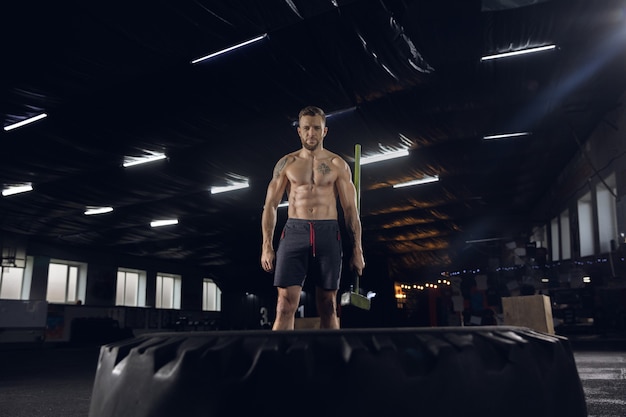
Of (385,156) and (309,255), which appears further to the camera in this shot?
(385,156)

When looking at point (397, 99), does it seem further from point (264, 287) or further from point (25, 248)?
point (264, 287)

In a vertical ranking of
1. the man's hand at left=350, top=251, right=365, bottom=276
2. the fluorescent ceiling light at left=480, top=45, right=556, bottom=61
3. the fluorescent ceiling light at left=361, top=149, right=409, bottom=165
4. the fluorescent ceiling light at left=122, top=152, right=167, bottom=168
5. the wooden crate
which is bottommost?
the wooden crate

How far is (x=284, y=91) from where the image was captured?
20.9 feet

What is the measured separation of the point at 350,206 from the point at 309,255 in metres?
0.34

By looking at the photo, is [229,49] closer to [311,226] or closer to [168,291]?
[311,226]

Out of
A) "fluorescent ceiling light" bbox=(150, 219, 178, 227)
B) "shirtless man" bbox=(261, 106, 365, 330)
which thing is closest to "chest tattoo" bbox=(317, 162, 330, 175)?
"shirtless man" bbox=(261, 106, 365, 330)

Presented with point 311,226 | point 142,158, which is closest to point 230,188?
point 142,158

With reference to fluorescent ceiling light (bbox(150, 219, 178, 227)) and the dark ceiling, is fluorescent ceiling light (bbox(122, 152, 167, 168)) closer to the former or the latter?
the dark ceiling

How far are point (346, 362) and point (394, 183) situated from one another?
9242mm

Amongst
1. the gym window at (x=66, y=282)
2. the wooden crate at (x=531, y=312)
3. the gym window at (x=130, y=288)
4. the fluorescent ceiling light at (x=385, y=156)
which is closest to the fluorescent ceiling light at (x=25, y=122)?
the fluorescent ceiling light at (x=385, y=156)

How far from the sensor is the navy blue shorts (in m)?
2.15

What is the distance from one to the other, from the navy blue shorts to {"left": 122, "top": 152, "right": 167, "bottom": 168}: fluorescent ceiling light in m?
6.65

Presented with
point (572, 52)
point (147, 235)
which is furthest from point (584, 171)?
point (147, 235)

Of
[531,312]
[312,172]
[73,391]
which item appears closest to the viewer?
[312,172]
